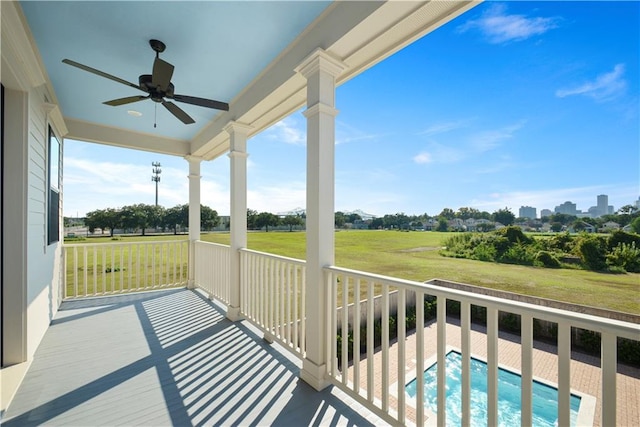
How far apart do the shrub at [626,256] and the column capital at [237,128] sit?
4.56m

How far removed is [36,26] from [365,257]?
8402 millimetres

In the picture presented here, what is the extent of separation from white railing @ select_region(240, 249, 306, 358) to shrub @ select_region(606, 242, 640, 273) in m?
3.58

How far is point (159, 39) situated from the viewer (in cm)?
222

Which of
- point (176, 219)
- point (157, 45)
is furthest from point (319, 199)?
point (176, 219)

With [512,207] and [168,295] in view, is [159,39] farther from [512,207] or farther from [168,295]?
[512,207]

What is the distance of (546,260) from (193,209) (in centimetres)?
588

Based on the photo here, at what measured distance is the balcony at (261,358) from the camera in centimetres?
122

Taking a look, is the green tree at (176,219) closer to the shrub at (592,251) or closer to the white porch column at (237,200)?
the white porch column at (237,200)

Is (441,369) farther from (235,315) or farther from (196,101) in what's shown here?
(196,101)

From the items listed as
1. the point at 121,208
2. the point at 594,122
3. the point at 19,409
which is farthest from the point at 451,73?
the point at 121,208

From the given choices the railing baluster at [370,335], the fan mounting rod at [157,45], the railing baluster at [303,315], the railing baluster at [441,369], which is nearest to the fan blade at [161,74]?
the fan mounting rod at [157,45]

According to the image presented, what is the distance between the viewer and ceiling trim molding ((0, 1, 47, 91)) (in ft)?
5.65

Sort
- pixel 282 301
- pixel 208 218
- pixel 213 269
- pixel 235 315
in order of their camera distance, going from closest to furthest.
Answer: pixel 282 301 → pixel 235 315 → pixel 213 269 → pixel 208 218

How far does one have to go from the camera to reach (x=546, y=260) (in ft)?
13.0
